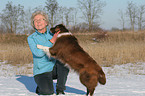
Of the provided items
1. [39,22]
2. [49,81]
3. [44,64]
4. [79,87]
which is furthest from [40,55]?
[79,87]

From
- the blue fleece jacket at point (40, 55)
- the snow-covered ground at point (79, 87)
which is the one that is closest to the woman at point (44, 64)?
the blue fleece jacket at point (40, 55)

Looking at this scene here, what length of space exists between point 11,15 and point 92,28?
12.9m

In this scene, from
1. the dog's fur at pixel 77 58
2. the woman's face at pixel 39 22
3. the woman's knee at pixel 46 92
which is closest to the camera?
the dog's fur at pixel 77 58

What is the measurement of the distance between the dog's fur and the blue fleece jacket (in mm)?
119

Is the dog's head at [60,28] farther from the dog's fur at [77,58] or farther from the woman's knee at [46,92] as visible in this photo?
the woman's knee at [46,92]

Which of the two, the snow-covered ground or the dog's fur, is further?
the snow-covered ground

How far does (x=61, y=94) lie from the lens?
3113 millimetres

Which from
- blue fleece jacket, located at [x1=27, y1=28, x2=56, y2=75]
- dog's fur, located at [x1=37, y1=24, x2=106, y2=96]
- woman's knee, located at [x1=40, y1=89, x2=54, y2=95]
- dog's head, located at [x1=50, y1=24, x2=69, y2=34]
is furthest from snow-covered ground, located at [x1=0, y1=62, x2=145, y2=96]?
dog's head, located at [x1=50, y1=24, x2=69, y2=34]

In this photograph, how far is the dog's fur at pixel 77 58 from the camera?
8.57ft

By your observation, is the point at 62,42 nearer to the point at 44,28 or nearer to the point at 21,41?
the point at 44,28

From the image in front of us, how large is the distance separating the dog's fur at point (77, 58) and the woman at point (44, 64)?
6.2 inches

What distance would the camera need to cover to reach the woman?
10.2 ft

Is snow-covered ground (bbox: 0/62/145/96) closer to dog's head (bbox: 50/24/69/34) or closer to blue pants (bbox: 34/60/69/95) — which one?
blue pants (bbox: 34/60/69/95)

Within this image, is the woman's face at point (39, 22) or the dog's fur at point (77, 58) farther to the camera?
the woman's face at point (39, 22)
